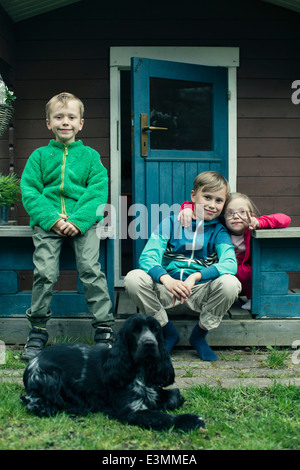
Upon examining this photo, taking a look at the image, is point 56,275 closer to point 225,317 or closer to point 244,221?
point 225,317

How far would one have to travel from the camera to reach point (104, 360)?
234 cm

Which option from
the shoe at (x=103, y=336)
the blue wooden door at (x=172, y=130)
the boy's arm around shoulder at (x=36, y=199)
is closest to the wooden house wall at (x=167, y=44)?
the blue wooden door at (x=172, y=130)

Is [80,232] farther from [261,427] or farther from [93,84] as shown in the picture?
[93,84]

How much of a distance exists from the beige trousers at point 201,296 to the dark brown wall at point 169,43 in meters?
2.02

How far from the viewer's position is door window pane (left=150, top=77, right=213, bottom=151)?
4.58 metres

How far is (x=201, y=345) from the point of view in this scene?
3.30m

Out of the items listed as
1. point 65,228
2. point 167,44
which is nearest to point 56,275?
point 65,228

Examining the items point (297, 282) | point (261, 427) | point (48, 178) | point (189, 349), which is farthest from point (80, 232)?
point (297, 282)

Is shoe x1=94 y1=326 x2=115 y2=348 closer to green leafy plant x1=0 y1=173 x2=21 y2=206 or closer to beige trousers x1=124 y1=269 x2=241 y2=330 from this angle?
beige trousers x1=124 y1=269 x2=241 y2=330

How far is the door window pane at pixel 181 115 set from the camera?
4.58 meters

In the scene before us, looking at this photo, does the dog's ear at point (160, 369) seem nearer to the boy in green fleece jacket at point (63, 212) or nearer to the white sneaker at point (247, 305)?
the boy in green fleece jacket at point (63, 212)

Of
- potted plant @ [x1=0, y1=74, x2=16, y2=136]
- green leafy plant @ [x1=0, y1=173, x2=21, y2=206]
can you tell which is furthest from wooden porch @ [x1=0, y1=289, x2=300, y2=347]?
potted plant @ [x1=0, y1=74, x2=16, y2=136]

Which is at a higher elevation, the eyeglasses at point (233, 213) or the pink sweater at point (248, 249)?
the eyeglasses at point (233, 213)

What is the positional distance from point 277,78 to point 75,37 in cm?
205
